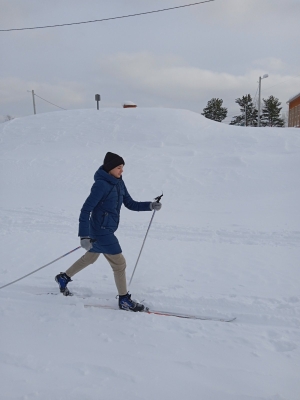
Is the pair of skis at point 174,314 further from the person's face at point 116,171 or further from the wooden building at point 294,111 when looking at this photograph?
the wooden building at point 294,111

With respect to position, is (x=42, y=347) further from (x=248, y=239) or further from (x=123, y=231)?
(x=248, y=239)

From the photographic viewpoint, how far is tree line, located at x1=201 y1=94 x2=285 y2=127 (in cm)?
4706

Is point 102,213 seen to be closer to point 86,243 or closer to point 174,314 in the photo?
point 86,243

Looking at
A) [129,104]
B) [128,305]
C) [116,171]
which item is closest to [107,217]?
[116,171]

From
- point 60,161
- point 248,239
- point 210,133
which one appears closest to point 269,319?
point 248,239

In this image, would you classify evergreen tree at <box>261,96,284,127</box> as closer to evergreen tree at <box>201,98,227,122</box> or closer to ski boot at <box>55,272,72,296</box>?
evergreen tree at <box>201,98,227,122</box>

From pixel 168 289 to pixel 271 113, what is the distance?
48632mm

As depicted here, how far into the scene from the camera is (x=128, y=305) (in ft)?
11.5

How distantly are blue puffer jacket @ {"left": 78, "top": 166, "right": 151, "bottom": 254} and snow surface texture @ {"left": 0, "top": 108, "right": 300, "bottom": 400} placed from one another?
762 mm

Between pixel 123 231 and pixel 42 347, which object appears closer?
pixel 42 347

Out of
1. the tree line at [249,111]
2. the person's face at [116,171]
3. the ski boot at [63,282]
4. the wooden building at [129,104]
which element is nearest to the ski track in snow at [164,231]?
the ski boot at [63,282]

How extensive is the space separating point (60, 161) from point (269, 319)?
1100cm

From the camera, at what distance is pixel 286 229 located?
6.64 metres

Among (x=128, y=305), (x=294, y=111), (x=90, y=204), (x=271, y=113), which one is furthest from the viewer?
(x=271, y=113)
